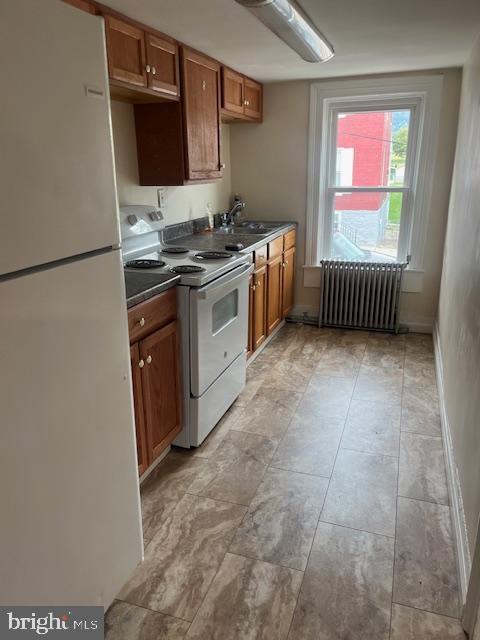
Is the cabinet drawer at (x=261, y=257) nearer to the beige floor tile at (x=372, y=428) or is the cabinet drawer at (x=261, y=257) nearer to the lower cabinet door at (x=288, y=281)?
the lower cabinet door at (x=288, y=281)

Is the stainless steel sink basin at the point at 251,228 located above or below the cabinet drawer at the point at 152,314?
above

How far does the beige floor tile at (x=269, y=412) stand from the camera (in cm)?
265

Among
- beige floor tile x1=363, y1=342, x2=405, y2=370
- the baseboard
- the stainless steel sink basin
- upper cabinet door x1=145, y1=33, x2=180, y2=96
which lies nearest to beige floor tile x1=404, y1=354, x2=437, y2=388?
beige floor tile x1=363, y1=342, x2=405, y2=370

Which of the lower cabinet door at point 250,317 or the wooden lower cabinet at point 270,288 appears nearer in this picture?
the lower cabinet door at point 250,317

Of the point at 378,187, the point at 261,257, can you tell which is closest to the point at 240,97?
the point at 261,257

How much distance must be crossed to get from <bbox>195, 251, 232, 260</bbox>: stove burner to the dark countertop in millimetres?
488

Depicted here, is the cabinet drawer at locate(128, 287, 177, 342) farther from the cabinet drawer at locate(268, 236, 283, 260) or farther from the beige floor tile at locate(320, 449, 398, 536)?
the cabinet drawer at locate(268, 236, 283, 260)

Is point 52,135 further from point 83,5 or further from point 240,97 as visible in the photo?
point 240,97

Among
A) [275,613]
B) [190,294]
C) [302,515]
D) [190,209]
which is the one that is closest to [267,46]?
[190,209]

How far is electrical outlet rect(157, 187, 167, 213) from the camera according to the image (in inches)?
124

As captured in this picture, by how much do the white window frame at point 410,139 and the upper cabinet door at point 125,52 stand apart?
2034mm

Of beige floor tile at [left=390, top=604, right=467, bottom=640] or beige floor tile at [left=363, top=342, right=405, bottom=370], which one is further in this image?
beige floor tile at [left=363, top=342, right=405, bottom=370]

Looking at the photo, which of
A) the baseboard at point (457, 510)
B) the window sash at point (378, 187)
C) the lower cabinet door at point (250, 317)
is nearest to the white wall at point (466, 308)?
the baseboard at point (457, 510)

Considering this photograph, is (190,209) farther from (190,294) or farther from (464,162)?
(464,162)
